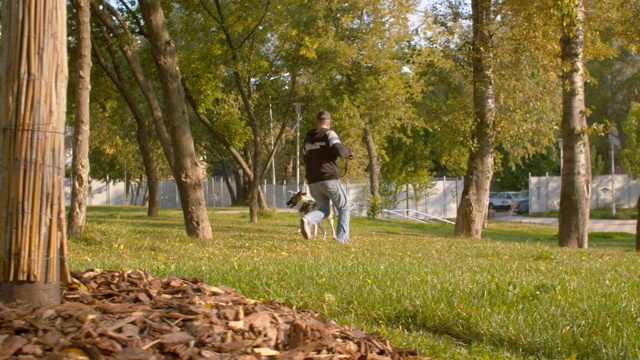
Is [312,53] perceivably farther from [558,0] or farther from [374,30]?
[558,0]

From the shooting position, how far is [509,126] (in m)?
16.3

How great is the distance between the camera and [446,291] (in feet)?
18.9

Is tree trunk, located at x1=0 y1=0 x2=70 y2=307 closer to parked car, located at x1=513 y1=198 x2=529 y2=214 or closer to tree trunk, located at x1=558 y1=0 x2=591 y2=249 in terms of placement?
tree trunk, located at x1=558 y1=0 x2=591 y2=249

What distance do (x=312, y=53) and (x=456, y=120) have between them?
5.98 metres

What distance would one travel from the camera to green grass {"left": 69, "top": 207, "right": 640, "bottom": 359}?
4.49 m

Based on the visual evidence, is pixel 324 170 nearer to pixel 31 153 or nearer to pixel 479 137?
pixel 479 137

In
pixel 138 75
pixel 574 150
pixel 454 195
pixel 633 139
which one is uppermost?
pixel 633 139

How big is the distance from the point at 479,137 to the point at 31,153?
13552mm

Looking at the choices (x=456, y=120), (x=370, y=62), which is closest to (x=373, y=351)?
(x=456, y=120)

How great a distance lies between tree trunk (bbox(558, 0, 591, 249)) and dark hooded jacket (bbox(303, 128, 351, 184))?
6495 mm

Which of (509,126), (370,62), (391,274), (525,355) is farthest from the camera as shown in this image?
(370,62)

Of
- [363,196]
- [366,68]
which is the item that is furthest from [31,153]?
[363,196]

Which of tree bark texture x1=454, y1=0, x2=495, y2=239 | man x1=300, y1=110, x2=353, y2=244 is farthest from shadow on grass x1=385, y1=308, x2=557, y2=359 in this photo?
tree bark texture x1=454, y1=0, x2=495, y2=239

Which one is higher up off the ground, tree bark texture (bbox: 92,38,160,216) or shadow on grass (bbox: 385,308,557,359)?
tree bark texture (bbox: 92,38,160,216)
